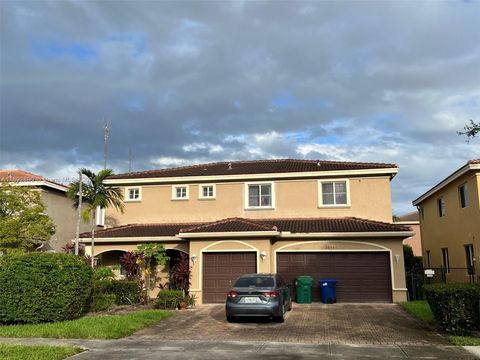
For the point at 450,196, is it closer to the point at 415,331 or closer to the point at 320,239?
the point at 320,239

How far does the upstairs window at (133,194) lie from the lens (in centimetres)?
2511

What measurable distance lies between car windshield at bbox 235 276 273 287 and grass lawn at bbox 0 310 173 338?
121 inches

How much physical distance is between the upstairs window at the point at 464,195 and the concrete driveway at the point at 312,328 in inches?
288

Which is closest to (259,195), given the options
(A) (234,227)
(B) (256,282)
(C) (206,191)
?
(C) (206,191)

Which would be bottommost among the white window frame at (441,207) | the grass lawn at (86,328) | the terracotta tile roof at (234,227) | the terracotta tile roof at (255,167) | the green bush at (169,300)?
the grass lawn at (86,328)

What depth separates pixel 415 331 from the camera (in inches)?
496

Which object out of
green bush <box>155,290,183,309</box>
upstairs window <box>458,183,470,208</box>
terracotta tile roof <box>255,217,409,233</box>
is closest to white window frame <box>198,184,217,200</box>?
terracotta tile roof <box>255,217,409,233</box>

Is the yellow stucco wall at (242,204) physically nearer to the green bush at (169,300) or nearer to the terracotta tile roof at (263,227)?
the terracotta tile roof at (263,227)

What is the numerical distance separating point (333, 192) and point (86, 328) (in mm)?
14107

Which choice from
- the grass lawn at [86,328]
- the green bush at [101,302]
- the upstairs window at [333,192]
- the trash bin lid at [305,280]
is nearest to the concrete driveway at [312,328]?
the grass lawn at [86,328]

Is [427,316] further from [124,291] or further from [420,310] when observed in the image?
[124,291]

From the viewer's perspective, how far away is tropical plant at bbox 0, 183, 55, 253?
19172mm

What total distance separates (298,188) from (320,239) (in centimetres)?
394

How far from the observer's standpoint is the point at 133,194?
82.9 feet
